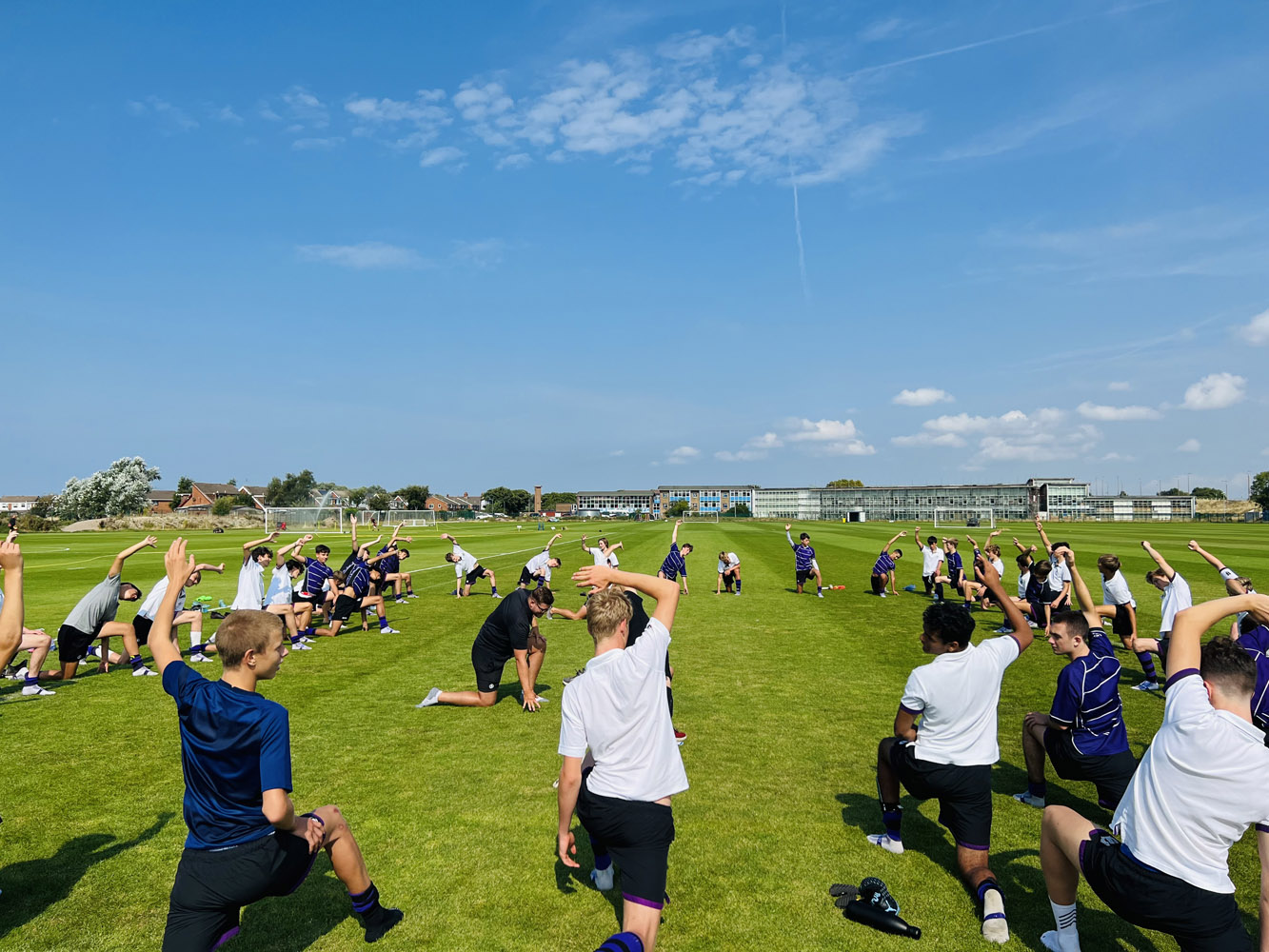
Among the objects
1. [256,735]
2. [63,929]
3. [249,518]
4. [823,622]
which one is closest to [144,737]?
[63,929]

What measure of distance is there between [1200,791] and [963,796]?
1726 mm

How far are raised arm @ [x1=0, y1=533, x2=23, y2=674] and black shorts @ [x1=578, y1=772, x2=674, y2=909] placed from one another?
3536 mm

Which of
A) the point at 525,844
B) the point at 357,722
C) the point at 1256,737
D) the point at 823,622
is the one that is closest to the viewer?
the point at 1256,737

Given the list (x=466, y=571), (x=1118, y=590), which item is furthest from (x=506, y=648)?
(x=466, y=571)

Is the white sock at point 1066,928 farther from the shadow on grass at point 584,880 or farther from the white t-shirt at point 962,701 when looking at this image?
the shadow on grass at point 584,880

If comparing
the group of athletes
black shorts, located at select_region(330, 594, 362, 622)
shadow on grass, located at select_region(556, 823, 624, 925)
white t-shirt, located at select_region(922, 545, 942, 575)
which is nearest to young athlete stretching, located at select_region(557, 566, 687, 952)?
shadow on grass, located at select_region(556, 823, 624, 925)

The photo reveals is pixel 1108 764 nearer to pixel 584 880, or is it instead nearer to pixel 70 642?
pixel 584 880

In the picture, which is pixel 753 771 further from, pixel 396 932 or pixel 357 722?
pixel 357 722

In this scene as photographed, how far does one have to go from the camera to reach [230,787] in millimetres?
3557

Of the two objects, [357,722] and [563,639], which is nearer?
[357,722]

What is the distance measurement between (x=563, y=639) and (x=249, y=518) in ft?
253

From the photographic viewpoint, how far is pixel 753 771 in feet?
24.9

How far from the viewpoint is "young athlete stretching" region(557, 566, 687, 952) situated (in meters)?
3.95

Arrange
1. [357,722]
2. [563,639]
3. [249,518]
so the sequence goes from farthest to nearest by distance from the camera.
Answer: [249,518], [563,639], [357,722]
